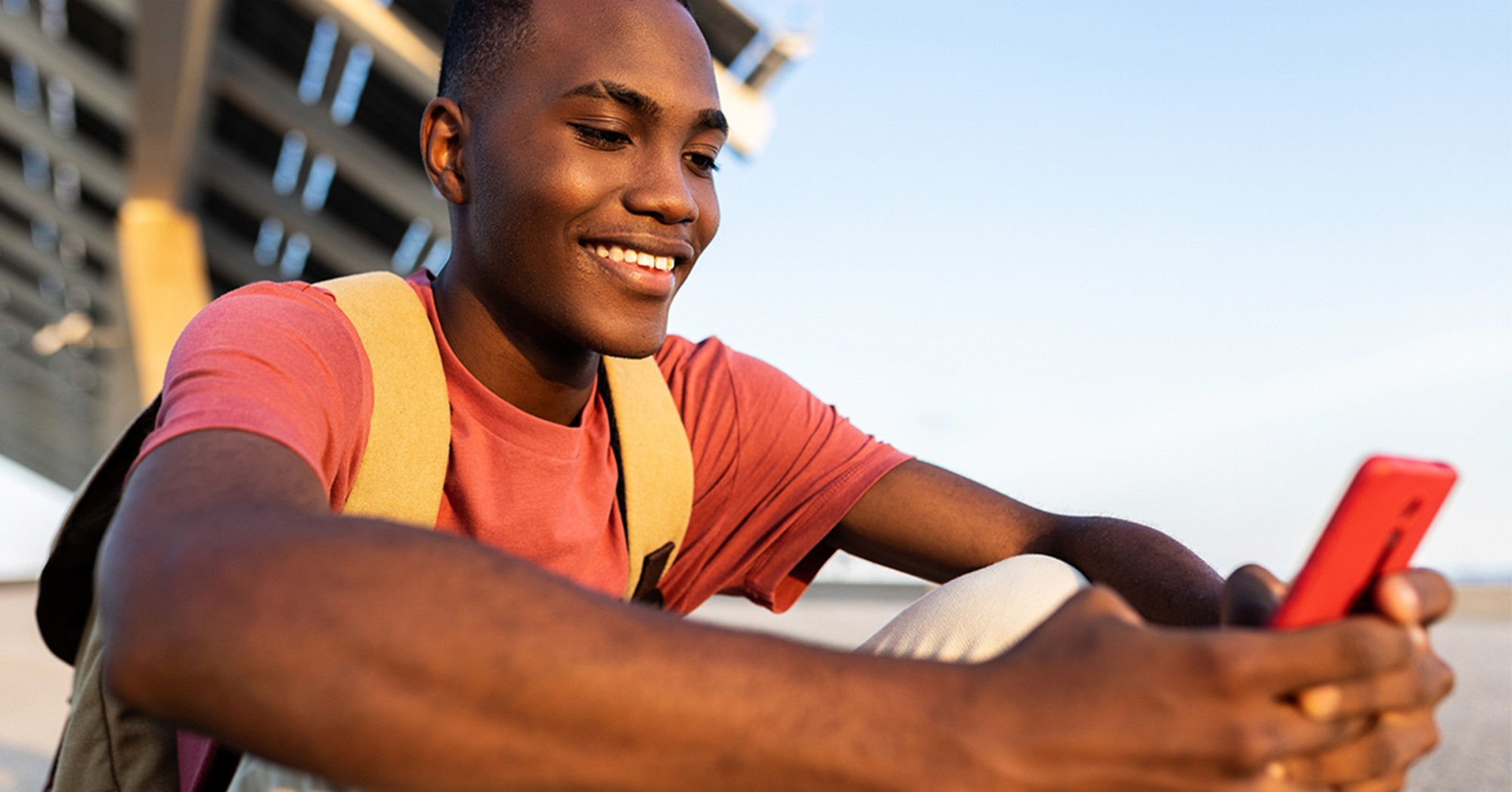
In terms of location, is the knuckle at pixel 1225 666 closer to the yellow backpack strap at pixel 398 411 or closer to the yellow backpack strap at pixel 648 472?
the yellow backpack strap at pixel 398 411

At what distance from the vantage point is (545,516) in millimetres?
1830

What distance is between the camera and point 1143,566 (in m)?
1.75

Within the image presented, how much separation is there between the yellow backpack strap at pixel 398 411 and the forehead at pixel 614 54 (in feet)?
1.42

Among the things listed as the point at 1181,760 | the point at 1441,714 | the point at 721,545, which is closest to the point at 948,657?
the point at 1181,760

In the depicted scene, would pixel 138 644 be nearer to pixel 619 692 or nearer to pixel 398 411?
pixel 619 692

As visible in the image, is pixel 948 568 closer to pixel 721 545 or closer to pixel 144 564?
pixel 721 545

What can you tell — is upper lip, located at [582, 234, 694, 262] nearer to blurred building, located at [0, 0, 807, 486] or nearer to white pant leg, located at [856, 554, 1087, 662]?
white pant leg, located at [856, 554, 1087, 662]

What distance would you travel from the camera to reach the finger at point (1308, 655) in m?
0.81

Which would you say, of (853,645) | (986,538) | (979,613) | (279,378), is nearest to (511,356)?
(279,378)

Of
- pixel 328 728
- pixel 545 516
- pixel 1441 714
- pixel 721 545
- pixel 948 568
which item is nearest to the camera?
pixel 328 728

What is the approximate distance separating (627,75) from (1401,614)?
1338 millimetres

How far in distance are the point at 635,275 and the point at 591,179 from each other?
0.16 meters

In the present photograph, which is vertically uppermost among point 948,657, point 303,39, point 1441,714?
point 948,657

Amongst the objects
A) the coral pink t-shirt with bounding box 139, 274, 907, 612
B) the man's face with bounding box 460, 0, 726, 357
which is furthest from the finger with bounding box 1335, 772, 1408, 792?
the man's face with bounding box 460, 0, 726, 357
